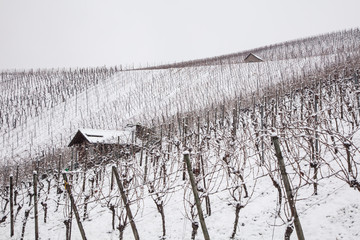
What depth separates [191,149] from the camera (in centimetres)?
479

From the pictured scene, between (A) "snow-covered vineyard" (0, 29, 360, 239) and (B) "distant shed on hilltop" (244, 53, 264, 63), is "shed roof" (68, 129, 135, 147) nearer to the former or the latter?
(A) "snow-covered vineyard" (0, 29, 360, 239)

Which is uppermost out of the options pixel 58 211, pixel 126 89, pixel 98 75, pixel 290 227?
pixel 98 75

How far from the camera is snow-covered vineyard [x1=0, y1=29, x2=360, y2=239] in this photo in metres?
3.82

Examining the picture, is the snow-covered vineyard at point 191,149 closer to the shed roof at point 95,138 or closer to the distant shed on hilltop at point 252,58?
the shed roof at point 95,138

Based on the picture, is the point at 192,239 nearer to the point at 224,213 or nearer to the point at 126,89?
the point at 224,213

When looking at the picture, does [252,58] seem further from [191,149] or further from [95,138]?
[191,149]

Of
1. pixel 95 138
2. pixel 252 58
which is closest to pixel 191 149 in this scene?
pixel 95 138

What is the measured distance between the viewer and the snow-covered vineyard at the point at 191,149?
382 cm

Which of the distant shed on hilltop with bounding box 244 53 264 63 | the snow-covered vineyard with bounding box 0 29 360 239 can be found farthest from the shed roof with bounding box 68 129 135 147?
the distant shed on hilltop with bounding box 244 53 264 63

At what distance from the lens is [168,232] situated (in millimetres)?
5191

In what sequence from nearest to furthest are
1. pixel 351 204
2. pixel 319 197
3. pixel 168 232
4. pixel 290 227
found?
pixel 290 227, pixel 351 204, pixel 319 197, pixel 168 232

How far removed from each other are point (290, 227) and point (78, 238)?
5441 mm

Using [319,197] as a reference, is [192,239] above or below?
below

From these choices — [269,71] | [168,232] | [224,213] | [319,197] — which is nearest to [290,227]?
[319,197]
